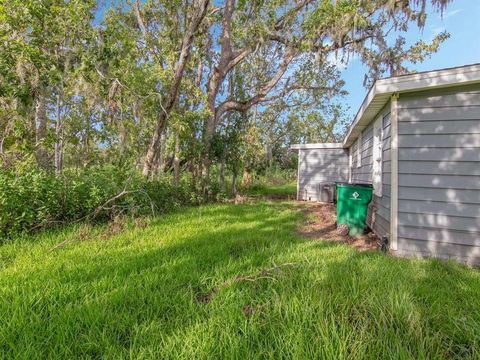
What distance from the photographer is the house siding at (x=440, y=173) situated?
3.61m

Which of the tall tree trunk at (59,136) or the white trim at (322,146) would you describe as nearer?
the tall tree trunk at (59,136)

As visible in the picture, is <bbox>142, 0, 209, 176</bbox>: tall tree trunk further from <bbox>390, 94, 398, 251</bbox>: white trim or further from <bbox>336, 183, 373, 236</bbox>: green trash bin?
<bbox>390, 94, 398, 251</bbox>: white trim

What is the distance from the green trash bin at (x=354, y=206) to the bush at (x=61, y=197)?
4.12 meters

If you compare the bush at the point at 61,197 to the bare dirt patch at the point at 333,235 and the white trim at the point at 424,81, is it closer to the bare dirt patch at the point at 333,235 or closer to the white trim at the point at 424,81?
the bare dirt patch at the point at 333,235

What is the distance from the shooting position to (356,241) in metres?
4.88

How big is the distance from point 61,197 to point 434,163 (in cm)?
642

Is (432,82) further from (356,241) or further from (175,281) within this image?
(175,281)

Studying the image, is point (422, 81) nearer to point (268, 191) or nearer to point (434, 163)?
point (434, 163)

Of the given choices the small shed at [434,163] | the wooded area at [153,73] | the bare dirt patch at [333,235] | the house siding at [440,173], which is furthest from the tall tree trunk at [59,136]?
the house siding at [440,173]

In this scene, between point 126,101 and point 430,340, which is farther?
point 126,101

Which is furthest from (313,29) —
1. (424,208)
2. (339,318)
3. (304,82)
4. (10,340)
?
(10,340)

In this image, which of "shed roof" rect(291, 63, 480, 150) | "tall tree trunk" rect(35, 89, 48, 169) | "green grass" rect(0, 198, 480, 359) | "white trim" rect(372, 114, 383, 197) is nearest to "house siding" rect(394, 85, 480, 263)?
"shed roof" rect(291, 63, 480, 150)

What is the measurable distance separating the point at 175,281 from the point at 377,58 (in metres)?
11.3

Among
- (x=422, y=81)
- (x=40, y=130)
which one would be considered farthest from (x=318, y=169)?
(x=40, y=130)
